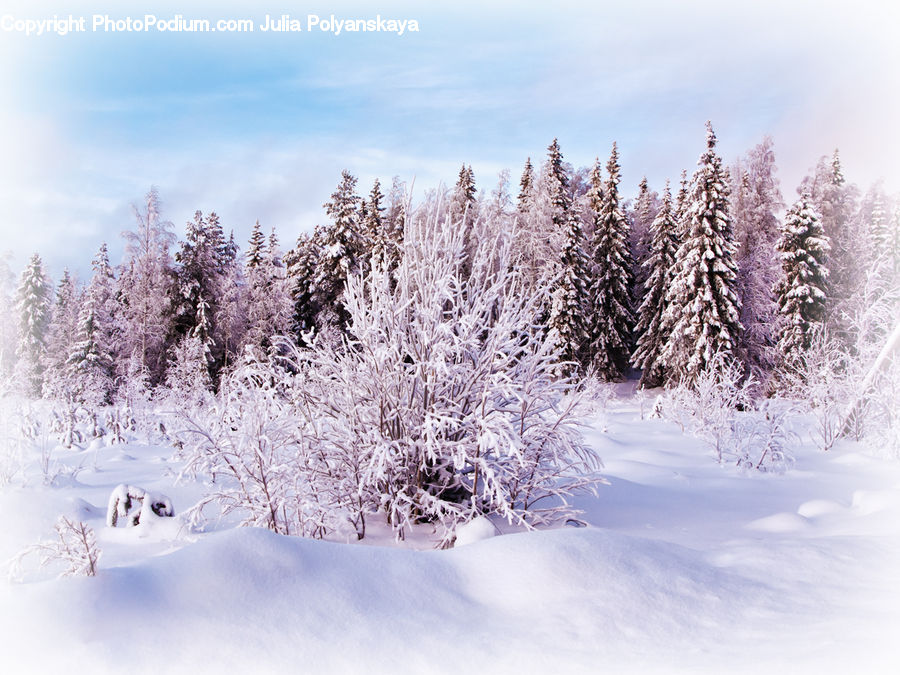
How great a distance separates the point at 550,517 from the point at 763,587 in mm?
2933

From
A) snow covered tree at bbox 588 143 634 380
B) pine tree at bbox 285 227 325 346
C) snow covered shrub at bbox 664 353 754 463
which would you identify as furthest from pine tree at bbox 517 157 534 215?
snow covered shrub at bbox 664 353 754 463

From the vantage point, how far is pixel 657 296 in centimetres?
3212

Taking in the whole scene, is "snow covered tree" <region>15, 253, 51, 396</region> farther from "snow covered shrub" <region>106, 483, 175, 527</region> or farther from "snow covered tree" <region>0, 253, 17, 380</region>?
"snow covered shrub" <region>106, 483, 175, 527</region>

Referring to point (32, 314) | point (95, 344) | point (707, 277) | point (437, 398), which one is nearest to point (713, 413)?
point (437, 398)

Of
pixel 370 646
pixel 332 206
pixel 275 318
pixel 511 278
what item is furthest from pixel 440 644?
pixel 332 206

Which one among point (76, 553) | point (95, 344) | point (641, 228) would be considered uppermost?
point (641, 228)

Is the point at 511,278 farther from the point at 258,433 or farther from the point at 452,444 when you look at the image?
the point at 258,433

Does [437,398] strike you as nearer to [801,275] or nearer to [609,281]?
[801,275]

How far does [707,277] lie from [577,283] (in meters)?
6.35

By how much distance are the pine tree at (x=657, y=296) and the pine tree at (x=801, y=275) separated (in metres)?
5.08

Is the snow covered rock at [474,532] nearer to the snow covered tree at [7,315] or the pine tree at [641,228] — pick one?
the snow covered tree at [7,315]

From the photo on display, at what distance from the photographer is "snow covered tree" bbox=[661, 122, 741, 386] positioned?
2450cm

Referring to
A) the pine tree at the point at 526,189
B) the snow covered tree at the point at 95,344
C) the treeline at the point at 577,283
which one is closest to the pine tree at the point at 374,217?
the treeline at the point at 577,283

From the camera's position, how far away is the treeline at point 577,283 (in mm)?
25188
